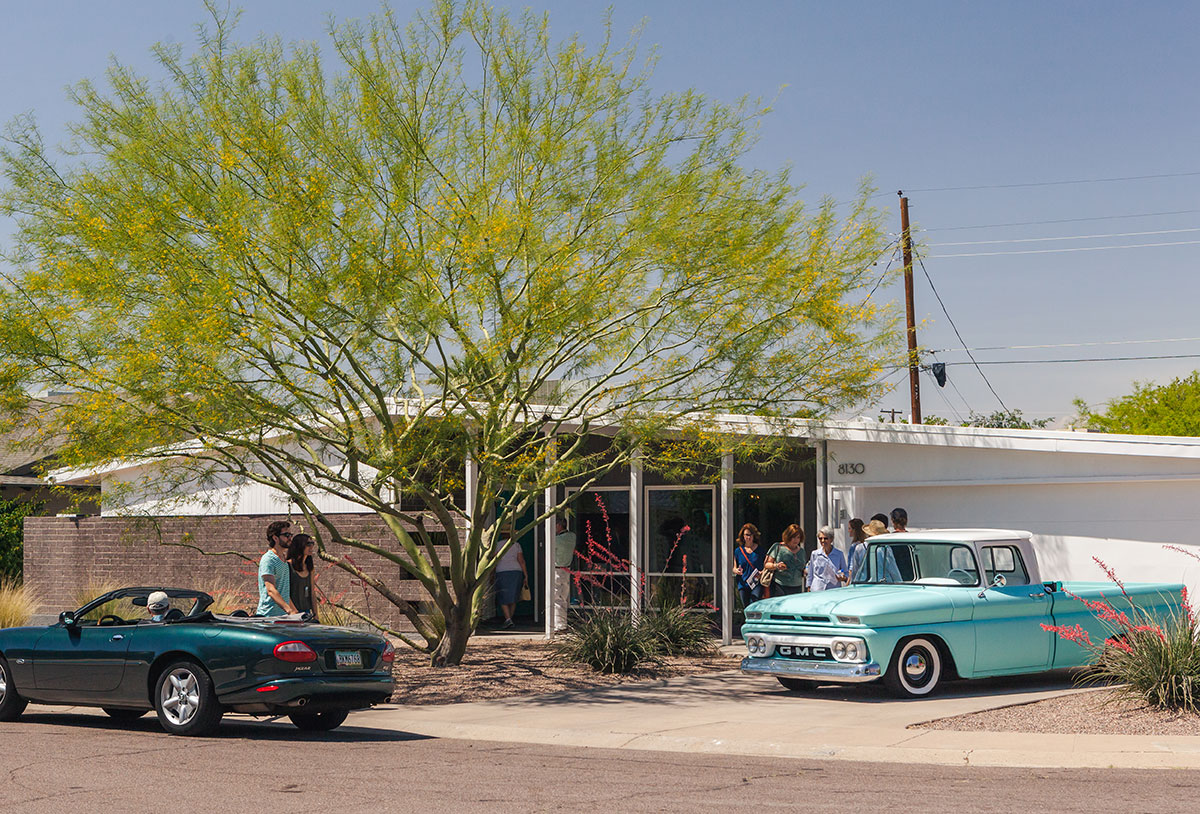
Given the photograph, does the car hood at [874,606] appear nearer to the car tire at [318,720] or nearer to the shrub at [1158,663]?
the shrub at [1158,663]

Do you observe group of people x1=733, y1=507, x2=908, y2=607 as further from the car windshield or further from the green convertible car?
the green convertible car

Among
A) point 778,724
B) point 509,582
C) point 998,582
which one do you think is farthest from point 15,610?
point 998,582

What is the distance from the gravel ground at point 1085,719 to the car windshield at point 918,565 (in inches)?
69.6

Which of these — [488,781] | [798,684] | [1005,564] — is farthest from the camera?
[798,684]

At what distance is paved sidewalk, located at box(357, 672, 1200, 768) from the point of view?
9250 millimetres

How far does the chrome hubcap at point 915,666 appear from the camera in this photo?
12.3 metres

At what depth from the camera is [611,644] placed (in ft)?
48.3

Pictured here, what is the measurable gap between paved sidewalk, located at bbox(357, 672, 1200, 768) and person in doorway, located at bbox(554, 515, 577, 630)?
5.06 m

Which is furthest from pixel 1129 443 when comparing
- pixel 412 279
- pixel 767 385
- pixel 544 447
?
pixel 412 279

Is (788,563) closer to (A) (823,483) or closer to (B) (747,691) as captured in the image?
(A) (823,483)

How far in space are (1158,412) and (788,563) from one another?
43.6m

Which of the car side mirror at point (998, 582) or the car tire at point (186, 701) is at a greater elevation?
the car side mirror at point (998, 582)

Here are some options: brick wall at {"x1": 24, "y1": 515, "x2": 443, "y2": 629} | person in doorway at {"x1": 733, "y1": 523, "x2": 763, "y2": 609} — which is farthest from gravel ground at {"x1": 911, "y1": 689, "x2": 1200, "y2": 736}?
brick wall at {"x1": 24, "y1": 515, "x2": 443, "y2": 629}

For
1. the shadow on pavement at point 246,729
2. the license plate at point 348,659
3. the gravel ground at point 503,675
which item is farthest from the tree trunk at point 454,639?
the license plate at point 348,659
